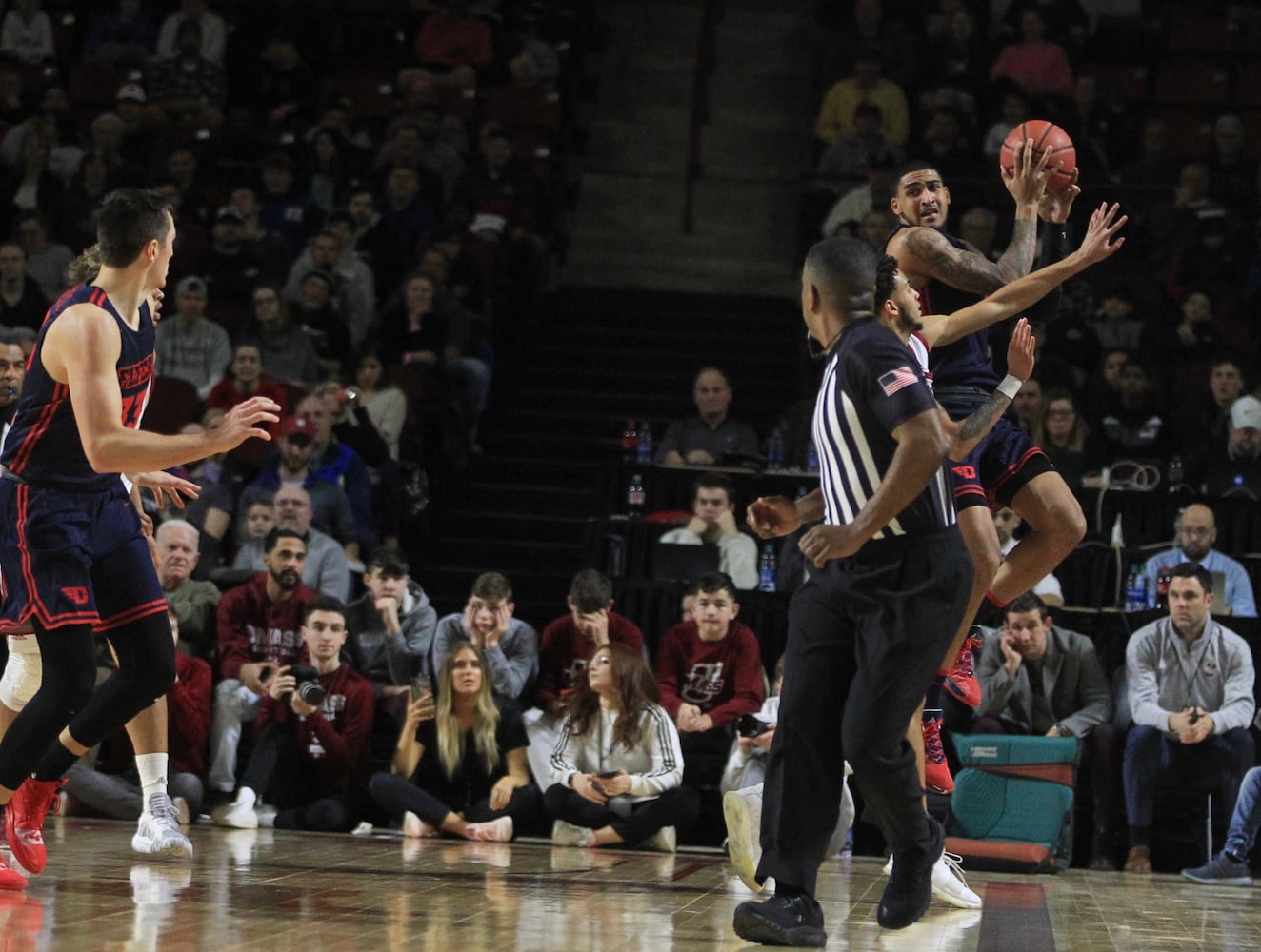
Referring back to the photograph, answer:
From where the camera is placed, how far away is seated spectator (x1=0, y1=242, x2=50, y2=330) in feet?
40.6

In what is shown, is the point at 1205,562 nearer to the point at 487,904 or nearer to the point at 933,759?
the point at 933,759

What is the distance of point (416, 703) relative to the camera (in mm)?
8820

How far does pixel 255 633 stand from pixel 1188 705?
4.75 m

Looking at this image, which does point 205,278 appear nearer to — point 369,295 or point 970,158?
point 369,295

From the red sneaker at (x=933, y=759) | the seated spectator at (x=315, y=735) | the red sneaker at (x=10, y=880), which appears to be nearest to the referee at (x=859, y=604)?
the red sneaker at (x=933, y=759)

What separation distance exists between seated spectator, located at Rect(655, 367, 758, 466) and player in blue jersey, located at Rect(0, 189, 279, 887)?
237 inches

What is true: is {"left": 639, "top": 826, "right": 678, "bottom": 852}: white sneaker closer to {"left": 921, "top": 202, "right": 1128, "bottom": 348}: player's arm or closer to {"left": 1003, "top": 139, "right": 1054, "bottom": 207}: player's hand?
{"left": 921, "top": 202, "right": 1128, "bottom": 348}: player's arm

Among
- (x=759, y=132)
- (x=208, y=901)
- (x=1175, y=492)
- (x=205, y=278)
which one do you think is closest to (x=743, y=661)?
(x=1175, y=492)

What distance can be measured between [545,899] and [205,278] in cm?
857

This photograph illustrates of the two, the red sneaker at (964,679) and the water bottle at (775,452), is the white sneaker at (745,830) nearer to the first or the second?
the red sneaker at (964,679)

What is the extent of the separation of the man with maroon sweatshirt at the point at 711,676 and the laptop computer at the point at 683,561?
531mm

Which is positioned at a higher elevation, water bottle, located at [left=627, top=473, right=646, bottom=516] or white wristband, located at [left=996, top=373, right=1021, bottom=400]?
white wristband, located at [left=996, top=373, right=1021, bottom=400]

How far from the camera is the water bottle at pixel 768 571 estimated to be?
32.8 feet

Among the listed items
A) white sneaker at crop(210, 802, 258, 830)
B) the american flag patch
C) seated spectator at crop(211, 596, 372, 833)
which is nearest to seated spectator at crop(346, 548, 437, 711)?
seated spectator at crop(211, 596, 372, 833)
